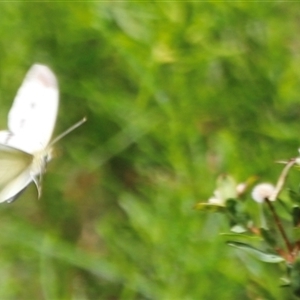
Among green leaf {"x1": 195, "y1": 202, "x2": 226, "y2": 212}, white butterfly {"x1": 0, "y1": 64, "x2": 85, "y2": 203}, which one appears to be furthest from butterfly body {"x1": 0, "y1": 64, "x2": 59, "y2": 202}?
green leaf {"x1": 195, "y1": 202, "x2": 226, "y2": 212}

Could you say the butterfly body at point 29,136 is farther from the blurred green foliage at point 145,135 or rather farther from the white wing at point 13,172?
the blurred green foliage at point 145,135

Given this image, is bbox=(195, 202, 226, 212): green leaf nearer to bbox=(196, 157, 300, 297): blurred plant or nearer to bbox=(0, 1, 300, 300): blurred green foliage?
bbox=(196, 157, 300, 297): blurred plant

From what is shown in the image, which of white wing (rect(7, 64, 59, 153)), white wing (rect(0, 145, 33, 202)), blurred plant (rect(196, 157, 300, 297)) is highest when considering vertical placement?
white wing (rect(7, 64, 59, 153))

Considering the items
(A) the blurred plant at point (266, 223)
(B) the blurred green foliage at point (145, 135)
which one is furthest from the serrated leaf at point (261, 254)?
(B) the blurred green foliage at point (145, 135)

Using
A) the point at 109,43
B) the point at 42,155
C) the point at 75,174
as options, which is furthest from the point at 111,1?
the point at 42,155

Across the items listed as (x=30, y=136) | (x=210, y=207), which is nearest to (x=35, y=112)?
(x=30, y=136)

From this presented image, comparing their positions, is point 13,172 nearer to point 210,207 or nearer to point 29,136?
point 29,136

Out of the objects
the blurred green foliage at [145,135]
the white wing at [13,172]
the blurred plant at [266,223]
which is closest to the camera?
the blurred plant at [266,223]

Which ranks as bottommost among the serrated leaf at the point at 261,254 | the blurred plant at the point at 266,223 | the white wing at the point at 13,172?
the serrated leaf at the point at 261,254

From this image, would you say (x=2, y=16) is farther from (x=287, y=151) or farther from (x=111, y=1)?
(x=287, y=151)
